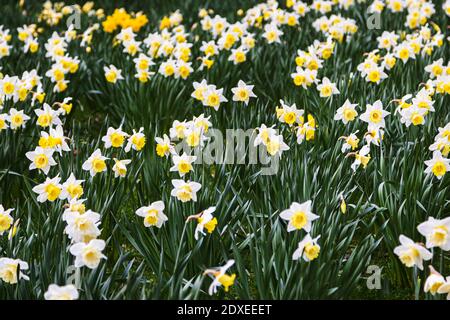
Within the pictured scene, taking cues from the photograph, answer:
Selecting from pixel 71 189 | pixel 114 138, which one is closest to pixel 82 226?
pixel 71 189

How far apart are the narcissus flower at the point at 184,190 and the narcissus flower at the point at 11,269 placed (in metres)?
0.60

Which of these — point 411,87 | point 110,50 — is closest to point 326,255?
point 411,87

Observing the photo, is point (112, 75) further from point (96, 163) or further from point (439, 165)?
point (439, 165)

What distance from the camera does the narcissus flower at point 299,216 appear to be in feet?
6.88

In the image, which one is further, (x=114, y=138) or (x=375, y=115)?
(x=375, y=115)

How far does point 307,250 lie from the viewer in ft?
6.50

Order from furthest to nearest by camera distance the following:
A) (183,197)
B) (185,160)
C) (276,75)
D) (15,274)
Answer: (276,75), (185,160), (183,197), (15,274)

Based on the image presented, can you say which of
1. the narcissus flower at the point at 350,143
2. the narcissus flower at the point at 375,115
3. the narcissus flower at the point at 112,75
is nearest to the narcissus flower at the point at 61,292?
the narcissus flower at the point at 350,143

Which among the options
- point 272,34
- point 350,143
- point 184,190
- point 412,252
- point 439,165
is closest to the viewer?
point 412,252

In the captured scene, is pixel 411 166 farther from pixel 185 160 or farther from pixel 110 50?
pixel 110 50

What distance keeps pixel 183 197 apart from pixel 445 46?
2916 mm

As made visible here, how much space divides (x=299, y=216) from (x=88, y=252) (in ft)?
2.23

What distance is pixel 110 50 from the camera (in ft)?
17.0

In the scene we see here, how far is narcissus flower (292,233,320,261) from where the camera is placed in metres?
1.98
